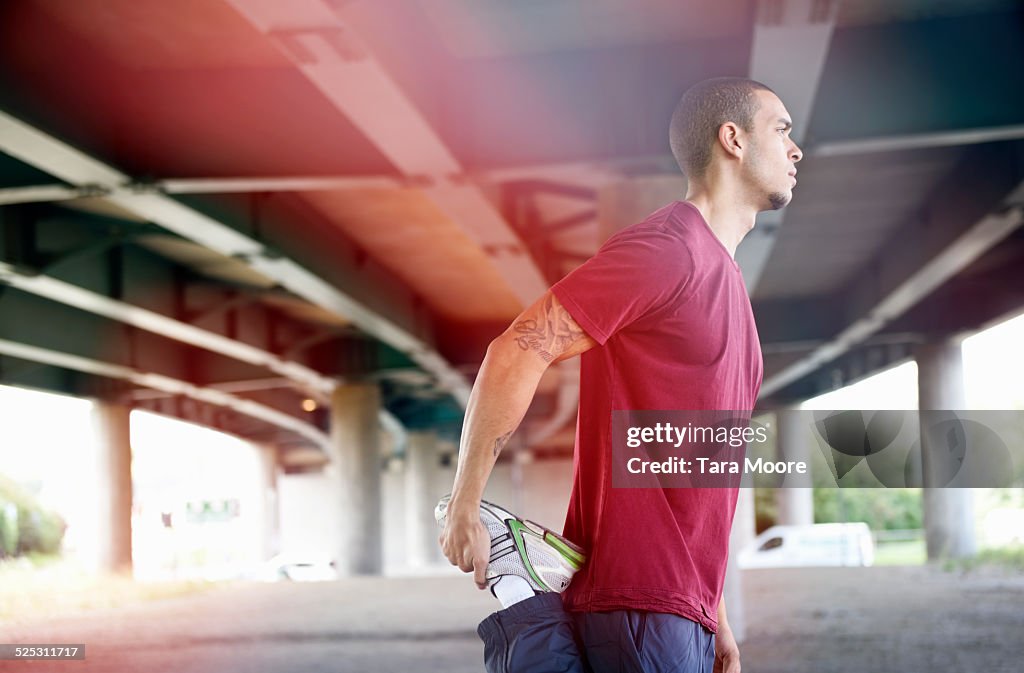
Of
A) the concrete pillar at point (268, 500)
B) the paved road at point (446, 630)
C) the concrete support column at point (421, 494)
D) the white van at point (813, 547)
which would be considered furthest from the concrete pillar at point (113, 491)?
the concrete support column at point (421, 494)

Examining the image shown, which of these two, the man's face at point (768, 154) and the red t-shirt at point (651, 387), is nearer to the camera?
the red t-shirt at point (651, 387)

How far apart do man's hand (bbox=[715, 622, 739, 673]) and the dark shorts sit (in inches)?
15.7

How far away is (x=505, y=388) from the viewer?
1.89 metres

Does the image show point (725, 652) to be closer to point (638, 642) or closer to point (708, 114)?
point (638, 642)

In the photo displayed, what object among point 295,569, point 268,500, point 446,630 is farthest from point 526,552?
→ point 268,500

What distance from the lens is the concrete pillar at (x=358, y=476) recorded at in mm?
22938

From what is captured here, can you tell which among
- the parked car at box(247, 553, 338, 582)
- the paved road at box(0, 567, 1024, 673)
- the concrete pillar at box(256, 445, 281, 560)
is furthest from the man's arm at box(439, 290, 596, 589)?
the concrete pillar at box(256, 445, 281, 560)

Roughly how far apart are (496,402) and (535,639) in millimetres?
413

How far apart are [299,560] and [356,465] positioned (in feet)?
15.1

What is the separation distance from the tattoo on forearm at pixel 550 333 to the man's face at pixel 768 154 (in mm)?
547

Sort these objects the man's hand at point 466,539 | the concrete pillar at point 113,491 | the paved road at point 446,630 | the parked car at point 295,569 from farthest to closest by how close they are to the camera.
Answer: the parked car at point 295,569, the concrete pillar at point 113,491, the paved road at point 446,630, the man's hand at point 466,539

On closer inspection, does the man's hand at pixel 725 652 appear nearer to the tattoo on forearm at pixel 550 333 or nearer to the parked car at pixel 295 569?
the tattoo on forearm at pixel 550 333

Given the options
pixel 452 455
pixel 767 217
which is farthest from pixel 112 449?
pixel 452 455

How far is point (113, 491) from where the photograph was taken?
18922 mm
